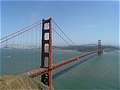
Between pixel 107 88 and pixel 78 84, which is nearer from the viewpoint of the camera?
pixel 107 88

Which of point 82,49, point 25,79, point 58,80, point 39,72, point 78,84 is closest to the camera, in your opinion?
point 25,79

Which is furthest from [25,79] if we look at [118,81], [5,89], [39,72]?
[118,81]

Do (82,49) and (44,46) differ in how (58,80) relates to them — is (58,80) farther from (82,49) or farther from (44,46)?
(82,49)

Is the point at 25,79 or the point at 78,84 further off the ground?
the point at 25,79

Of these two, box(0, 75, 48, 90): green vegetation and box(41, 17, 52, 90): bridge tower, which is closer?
box(0, 75, 48, 90): green vegetation

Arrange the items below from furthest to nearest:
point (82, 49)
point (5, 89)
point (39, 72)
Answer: point (82, 49) < point (39, 72) < point (5, 89)

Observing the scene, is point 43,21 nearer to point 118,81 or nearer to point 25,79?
point 25,79

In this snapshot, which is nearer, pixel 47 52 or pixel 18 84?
pixel 18 84

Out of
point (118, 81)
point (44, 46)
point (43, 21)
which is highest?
point (43, 21)

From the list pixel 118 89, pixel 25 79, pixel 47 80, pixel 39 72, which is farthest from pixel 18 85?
pixel 118 89

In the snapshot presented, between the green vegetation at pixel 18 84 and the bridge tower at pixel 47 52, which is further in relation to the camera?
the bridge tower at pixel 47 52
